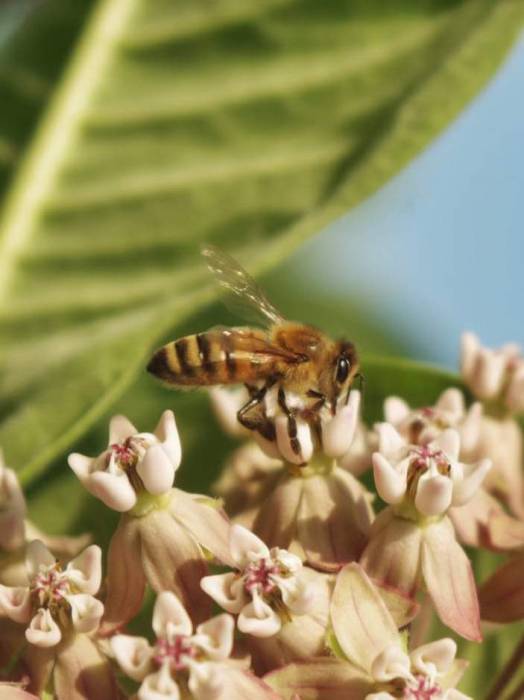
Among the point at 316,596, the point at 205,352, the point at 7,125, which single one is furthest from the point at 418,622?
the point at 7,125

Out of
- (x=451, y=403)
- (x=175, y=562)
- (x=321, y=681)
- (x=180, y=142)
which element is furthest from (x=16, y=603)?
(x=180, y=142)

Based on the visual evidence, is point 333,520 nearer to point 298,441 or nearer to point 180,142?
point 298,441

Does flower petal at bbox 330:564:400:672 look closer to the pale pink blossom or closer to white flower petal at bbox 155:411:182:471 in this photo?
the pale pink blossom

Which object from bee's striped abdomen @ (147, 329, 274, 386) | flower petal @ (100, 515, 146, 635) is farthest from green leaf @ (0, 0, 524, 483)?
flower petal @ (100, 515, 146, 635)

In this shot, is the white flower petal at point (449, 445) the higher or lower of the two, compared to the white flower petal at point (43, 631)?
higher

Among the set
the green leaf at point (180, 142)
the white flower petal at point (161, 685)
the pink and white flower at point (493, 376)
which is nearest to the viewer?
the white flower petal at point (161, 685)

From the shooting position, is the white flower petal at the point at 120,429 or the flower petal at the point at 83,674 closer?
the flower petal at the point at 83,674

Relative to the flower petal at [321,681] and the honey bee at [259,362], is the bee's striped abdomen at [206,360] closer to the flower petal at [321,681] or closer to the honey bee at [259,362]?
the honey bee at [259,362]

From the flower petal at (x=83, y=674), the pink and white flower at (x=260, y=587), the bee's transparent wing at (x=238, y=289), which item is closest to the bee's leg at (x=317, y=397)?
the bee's transparent wing at (x=238, y=289)
